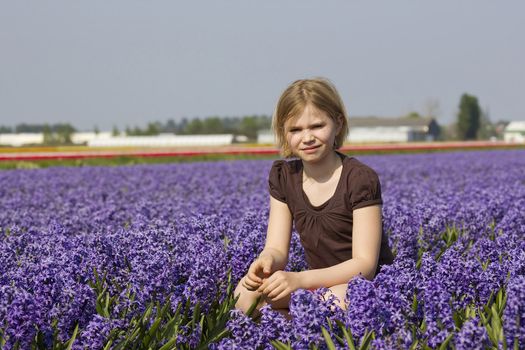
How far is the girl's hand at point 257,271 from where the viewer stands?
13.5 ft

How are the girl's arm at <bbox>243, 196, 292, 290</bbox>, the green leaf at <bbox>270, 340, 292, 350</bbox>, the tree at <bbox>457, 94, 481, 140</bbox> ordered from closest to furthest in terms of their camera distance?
the green leaf at <bbox>270, 340, 292, 350</bbox>, the girl's arm at <bbox>243, 196, 292, 290</bbox>, the tree at <bbox>457, 94, 481, 140</bbox>

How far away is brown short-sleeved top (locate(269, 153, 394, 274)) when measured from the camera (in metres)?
4.56

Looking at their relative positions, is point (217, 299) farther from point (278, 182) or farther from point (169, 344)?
point (278, 182)

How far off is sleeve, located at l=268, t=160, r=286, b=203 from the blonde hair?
0.22m

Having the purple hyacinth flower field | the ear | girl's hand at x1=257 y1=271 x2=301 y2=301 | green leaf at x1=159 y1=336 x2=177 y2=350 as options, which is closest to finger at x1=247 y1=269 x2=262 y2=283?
girl's hand at x1=257 y1=271 x2=301 y2=301

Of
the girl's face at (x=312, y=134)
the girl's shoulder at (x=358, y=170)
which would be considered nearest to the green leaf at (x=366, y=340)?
the girl's shoulder at (x=358, y=170)

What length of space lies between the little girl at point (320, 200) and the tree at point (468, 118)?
12715 cm

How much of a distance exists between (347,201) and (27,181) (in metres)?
15.1

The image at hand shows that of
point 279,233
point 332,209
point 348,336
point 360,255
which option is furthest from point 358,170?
point 348,336

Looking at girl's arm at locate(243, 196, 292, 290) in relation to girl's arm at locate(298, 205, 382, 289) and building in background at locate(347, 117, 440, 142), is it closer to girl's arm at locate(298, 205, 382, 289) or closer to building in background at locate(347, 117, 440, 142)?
girl's arm at locate(298, 205, 382, 289)

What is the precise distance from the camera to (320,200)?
4.82 metres

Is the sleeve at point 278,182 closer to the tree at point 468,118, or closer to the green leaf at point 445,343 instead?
the green leaf at point 445,343

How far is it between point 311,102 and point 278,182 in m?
0.66

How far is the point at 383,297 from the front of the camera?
11.2 ft
